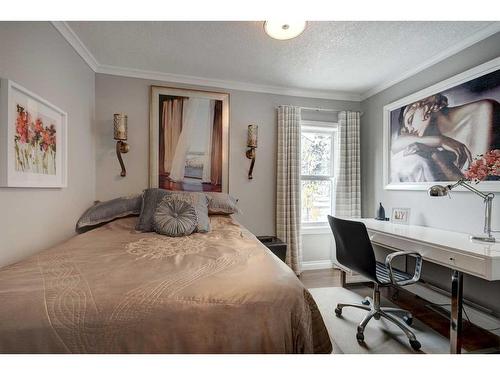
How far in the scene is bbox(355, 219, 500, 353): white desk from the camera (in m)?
1.36

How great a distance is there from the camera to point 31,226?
152 centimetres

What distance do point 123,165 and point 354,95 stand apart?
10.3 feet

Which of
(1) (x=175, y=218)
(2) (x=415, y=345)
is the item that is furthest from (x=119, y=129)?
(2) (x=415, y=345)

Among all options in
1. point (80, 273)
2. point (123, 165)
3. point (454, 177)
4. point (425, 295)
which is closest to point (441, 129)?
point (454, 177)

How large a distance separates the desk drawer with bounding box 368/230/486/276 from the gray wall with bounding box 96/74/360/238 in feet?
4.63

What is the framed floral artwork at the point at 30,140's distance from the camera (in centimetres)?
127

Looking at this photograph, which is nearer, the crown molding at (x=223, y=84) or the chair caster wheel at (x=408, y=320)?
the chair caster wheel at (x=408, y=320)

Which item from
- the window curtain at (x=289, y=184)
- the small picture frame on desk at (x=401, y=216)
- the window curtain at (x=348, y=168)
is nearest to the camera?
the small picture frame on desk at (x=401, y=216)

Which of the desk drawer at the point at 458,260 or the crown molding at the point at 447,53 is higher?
the crown molding at the point at 447,53

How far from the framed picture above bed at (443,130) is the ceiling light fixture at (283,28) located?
150cm

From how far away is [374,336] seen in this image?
1753 millimetres

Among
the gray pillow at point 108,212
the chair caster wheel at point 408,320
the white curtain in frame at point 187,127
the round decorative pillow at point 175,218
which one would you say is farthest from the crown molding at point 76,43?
the chair caster wheel at point 408,320

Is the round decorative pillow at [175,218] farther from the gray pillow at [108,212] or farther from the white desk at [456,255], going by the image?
the white desk at [456,255]

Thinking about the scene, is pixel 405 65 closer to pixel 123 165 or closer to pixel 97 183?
pixel 123 165
